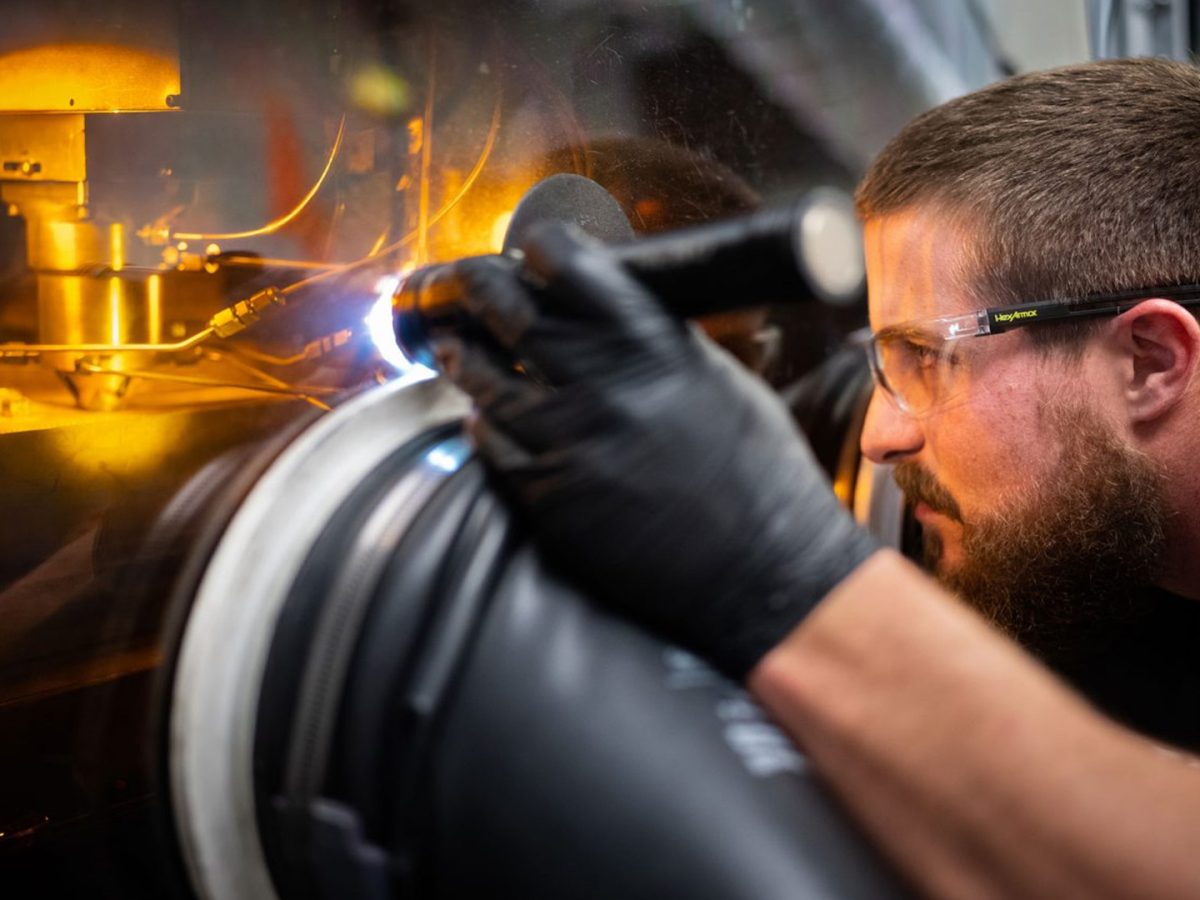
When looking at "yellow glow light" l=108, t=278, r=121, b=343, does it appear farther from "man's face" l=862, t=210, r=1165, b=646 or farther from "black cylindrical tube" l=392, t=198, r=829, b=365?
"man's face" l=862, t=210, r=1165, b=646

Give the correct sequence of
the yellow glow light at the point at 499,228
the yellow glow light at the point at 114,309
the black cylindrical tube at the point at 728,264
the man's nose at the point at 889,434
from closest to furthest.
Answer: the black cylindrical tube at the point at 728,264
the yellow glow light at the point at 114,309
the yellow glow light at the point at 499,228
the man's nose at the point at 889,434

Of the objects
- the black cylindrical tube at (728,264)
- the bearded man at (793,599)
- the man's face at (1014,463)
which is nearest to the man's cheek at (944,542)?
the man's face at (1014,463)

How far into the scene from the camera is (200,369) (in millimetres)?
710

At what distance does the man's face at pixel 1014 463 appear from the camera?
109cm

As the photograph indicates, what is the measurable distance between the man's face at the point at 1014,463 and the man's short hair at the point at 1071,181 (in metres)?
0.04

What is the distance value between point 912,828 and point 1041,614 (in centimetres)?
66

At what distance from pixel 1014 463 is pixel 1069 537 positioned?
100 mm

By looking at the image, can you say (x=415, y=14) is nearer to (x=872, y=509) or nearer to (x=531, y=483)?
(x=531, y=483)

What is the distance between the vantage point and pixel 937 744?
1.91 feet

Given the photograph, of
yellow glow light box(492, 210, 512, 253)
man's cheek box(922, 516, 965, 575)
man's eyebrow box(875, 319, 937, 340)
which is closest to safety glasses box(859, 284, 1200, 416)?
man's eyebrow box(875, 319, 937, 340)

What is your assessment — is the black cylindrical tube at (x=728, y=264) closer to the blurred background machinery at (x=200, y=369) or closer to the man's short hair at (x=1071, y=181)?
the blurred background machinery at (x=200, y=369)

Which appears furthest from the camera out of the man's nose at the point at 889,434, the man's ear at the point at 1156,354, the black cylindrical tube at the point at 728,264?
the man's nose at the point at 889,434

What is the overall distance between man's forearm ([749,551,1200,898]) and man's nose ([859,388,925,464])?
549 millimetres

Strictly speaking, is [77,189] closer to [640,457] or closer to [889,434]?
[640,457]
